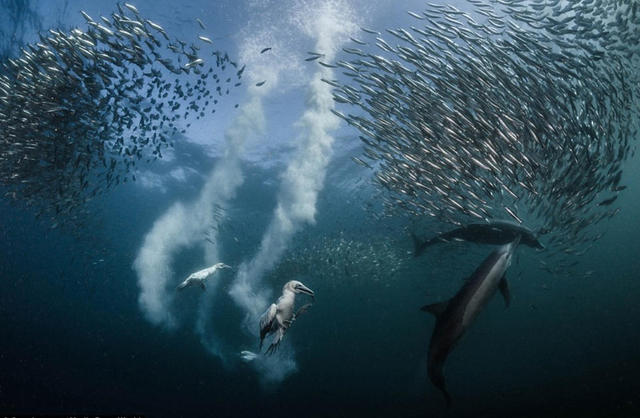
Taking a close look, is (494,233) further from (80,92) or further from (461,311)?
(80,92)

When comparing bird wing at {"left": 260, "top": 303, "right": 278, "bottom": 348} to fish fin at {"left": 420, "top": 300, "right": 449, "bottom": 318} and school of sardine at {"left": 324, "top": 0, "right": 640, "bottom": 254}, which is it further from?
school of sardine at {"left": 324, "top": 0, "right": 640, "bottom": 254}

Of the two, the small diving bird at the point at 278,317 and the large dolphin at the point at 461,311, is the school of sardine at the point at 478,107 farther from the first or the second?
the small diving bird at the point at 278,317

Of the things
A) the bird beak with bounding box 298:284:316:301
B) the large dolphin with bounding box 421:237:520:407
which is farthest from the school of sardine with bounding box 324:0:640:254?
the bird beak with bounding box 298:284:316:301

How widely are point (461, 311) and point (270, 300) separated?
919 inches

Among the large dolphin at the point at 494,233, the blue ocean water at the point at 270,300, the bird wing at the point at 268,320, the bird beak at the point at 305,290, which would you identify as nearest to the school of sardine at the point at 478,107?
the large dolphin at the point at 494,233

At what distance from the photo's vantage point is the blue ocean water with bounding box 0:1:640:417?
1995 centimetres

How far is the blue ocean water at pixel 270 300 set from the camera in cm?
1995

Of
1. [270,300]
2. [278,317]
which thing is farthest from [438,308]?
[270,300]

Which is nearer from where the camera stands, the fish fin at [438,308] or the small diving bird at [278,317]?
the fish fin at [438,308]

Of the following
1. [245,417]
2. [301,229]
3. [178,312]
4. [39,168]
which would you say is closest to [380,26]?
[39,168]

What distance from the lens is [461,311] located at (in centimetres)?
282

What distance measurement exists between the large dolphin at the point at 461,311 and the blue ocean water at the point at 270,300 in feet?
37.4

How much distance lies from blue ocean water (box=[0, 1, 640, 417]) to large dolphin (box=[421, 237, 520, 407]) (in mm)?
11404

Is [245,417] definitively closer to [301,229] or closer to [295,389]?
[295,389]
